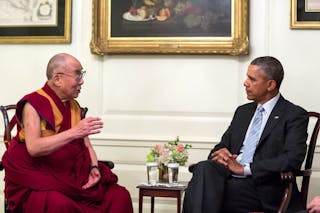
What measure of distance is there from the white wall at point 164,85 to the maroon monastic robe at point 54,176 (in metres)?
1.05

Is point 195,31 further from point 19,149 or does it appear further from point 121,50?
point 19,149

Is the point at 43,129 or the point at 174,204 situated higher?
the point at 43,129

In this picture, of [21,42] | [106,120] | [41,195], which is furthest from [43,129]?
[21,42]

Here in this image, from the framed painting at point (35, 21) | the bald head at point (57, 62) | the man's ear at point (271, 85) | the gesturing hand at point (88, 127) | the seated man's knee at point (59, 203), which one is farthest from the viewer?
the framed painting at point (35, 21)

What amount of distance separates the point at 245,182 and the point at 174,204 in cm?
122

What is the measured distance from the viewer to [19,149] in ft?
11.0

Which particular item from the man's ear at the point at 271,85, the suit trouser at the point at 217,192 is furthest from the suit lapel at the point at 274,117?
the suit trouser at the point at 217,192

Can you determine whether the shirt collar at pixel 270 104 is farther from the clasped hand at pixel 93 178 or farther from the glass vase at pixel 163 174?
the clasped hand at pixel 93 178

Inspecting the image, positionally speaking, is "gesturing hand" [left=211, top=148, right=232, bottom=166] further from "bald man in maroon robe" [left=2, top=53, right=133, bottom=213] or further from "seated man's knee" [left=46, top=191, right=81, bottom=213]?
"seated man's knee" [left=46, top=191, right=81, bottom=213]

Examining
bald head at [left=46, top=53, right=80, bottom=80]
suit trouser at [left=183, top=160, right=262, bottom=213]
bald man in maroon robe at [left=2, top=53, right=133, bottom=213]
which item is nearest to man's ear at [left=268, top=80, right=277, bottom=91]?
suit trouser at [left=183, top=160, right=262, bottom=213]

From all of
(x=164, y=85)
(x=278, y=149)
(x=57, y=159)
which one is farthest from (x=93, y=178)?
(x=164, y=85)

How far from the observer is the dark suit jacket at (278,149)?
3.33 metres

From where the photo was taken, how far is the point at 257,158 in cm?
352

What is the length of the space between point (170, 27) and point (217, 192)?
1.66 m
